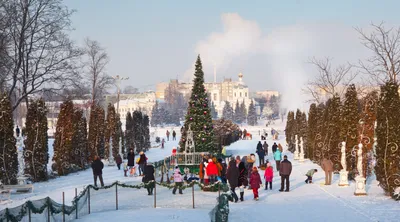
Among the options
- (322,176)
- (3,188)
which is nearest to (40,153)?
(3,188)

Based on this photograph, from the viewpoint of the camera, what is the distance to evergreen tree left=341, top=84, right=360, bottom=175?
19.2 m

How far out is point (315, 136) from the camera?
29.2 metres

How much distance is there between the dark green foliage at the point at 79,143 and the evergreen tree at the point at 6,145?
6985 millimetres

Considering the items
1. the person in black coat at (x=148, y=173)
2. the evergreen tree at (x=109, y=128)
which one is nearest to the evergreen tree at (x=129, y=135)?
the evergreen tree at (x=109, y=128)

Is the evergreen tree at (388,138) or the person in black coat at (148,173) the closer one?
the evergreen tree at (388,138)

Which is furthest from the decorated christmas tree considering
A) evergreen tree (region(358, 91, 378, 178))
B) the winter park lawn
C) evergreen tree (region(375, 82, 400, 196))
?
evergreen tree (region(375, 82, 400, 196))

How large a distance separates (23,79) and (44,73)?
105cm

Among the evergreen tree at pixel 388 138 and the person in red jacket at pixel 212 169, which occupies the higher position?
the evergreen tree at pixel 388 138

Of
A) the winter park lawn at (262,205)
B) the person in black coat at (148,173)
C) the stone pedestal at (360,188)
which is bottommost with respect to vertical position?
the winter park lawn at (262,205)

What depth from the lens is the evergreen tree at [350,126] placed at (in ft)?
63.0

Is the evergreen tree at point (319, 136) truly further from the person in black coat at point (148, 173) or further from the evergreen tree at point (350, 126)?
the person in black coat at point (148, 173)

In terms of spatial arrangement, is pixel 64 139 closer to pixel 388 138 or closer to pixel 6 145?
pixel 6 145

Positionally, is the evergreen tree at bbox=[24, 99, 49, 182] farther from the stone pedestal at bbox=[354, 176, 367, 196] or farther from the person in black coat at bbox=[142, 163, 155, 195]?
the stone pedestal at bbox=[354, 176, 367, 196]

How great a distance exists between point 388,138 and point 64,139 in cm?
1637
